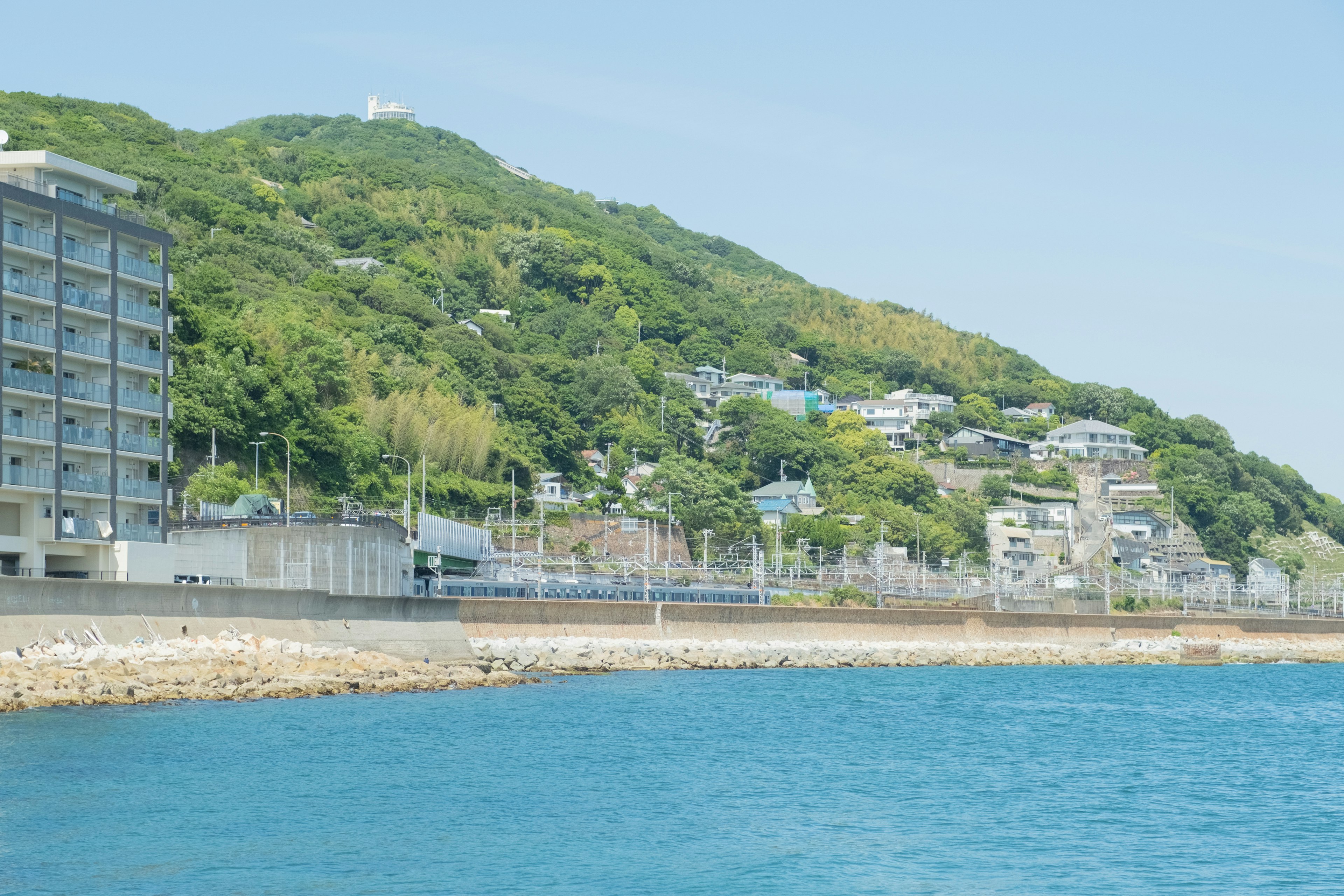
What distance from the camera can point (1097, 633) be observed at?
8975 cm

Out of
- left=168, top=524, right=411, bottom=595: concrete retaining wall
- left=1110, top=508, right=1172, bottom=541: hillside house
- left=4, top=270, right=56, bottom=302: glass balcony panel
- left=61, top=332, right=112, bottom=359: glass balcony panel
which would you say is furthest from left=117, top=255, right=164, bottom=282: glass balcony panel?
left=1110, top=508, right=1172, bottom=541: hillside house

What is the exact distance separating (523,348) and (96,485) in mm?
97836

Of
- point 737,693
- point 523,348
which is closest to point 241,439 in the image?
point 737,693

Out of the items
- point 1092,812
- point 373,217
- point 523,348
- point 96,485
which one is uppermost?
point 373,217

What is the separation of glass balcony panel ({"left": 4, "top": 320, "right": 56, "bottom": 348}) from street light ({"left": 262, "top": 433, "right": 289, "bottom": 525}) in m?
13.6

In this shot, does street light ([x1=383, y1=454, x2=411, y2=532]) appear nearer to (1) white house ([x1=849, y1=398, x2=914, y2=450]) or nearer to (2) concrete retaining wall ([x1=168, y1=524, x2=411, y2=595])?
(2) concrete retaining wall ([x1=168, y1=524, x2=411, y2=595])

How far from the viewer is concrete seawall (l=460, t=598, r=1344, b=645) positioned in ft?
196

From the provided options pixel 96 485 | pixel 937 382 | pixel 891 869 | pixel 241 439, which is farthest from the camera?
pixel 937 382

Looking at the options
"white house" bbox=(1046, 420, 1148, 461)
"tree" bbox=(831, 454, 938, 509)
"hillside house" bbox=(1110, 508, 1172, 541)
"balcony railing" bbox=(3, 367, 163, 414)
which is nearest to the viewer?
"balcony railing" bbox=(3, 367, 163, 414)

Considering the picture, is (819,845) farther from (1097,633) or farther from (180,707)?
(1097,633)

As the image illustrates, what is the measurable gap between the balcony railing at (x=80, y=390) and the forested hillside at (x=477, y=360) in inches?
610

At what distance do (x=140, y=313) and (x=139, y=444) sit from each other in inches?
180

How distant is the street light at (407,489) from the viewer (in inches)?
2837

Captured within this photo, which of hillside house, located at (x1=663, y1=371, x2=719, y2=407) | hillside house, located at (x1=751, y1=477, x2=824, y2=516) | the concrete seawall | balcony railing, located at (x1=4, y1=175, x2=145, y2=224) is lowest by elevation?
the concrete seawall
